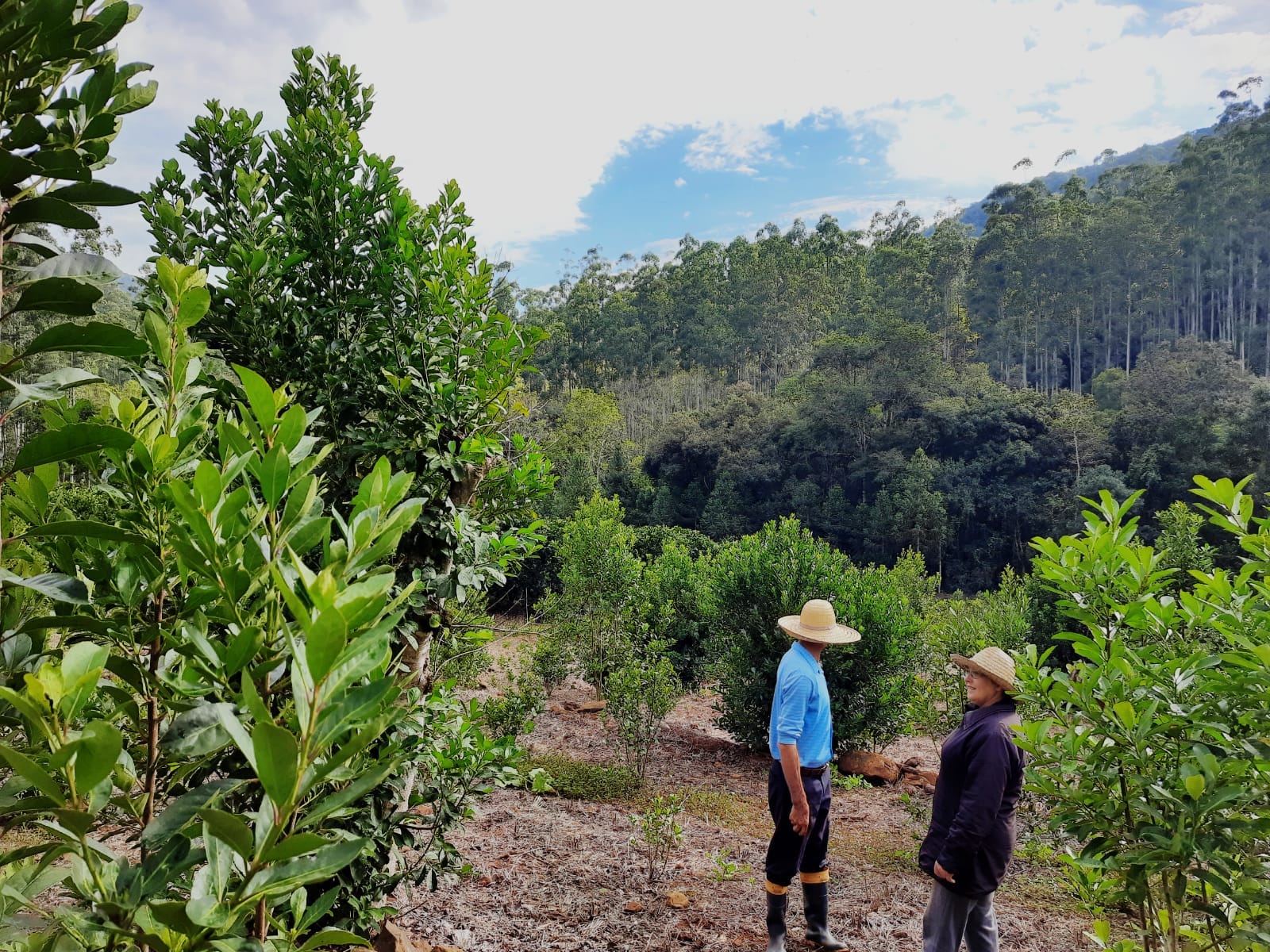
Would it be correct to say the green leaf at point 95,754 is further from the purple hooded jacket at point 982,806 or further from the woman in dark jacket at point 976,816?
the purple hooded jacket at point 982,806

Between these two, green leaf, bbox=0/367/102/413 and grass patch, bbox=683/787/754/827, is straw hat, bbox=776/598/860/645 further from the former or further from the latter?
green leaf, bbox=0/367/102/413

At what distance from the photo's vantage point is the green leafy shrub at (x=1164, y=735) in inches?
60.8

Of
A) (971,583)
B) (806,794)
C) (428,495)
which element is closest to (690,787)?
(806,794)

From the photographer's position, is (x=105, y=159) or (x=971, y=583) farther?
(x=971, y=583)

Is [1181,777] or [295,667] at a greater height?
[295,667]

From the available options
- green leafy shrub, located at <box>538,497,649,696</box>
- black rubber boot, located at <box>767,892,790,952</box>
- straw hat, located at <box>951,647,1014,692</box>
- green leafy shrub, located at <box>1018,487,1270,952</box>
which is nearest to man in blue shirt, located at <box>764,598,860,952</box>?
black rubber boot, located at <box>767,892,790,952</box>

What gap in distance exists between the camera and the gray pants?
3.01m

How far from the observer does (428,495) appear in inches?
103

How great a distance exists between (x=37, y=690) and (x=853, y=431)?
1171 inches

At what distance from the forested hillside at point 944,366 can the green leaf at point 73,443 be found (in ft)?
46.0

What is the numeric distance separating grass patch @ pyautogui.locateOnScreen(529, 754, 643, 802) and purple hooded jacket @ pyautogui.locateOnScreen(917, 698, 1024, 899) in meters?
3.63

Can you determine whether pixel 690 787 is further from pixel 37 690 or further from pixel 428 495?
pixel 37 690

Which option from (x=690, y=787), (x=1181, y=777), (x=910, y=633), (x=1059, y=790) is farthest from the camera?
(x=910, y=633)

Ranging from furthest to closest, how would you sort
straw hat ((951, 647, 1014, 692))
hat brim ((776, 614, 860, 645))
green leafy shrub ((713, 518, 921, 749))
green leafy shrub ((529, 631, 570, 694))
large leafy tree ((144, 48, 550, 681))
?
1. green leafy shrub ((529, 631, 570, 694))
2. green leafy shrub ((713, 518, 921, 749))
3. hat brim ((776, 614, 860, 645))
4. straw hat ((951, 647, 1014, 692))
5. large leafy tree ((144, 48, 550, 681))
